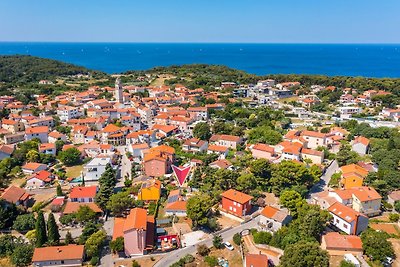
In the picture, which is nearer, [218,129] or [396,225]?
[396,225]

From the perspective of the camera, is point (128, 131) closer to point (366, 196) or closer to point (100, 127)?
point (100, 127)

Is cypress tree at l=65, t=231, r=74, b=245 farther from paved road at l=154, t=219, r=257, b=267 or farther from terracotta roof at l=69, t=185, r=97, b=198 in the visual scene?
Answer: paved road at l=154, t=219, r=257, b=267

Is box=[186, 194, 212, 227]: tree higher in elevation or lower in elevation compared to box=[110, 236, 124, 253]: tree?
higher

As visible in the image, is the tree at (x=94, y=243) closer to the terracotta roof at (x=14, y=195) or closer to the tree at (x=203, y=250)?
the tree at (x=203, y=250)

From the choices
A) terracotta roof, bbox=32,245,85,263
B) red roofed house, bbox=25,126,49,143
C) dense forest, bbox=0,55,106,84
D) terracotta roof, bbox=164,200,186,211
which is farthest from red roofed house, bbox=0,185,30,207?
dense forest, bbox=0,55,106,84

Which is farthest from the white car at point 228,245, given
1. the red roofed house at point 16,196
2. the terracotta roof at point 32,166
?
the terracotta roof at point 32,166

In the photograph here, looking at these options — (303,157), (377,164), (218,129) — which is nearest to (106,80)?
(218,129)

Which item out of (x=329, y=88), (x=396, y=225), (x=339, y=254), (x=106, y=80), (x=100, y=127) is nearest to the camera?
(x=339, y=254)
